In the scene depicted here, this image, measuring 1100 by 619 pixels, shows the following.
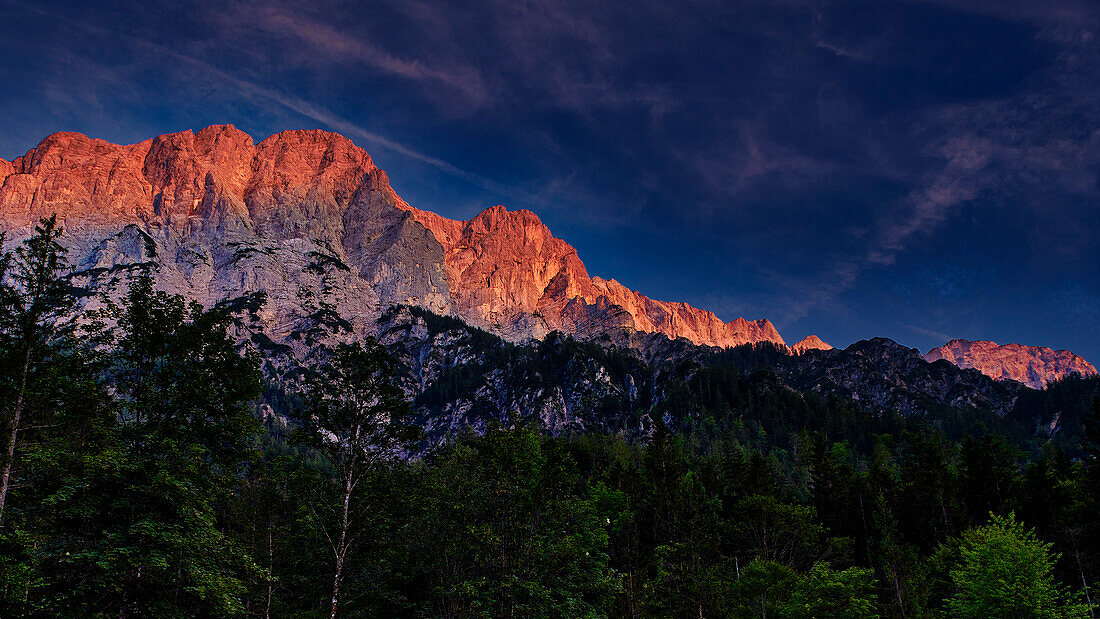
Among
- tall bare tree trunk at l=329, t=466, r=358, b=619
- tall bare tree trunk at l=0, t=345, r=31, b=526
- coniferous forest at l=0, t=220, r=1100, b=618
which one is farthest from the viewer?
tall bare tree trunk at l=329, t=466, r=358, b=619

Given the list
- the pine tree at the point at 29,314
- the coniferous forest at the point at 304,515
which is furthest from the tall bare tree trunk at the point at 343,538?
the pine tree at the point at 29,314

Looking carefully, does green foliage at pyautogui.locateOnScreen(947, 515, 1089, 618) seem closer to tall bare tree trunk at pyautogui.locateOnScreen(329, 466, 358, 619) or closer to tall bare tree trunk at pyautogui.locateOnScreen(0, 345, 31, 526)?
tall bare tree trunk at pyautogui.locateOnScreen(329, 466, 358, 619)

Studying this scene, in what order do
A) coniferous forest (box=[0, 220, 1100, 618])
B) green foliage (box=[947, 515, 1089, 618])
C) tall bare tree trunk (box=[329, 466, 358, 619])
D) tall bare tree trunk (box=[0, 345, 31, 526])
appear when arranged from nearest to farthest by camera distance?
tall bare tree trunk (box=[0, 345, 31, 526])
coniferous forest (box=[0, 220, 1100, 618])
tall bare tree trunk (box=[329, 466, 358, 619])
green foliage (box=[947, 515, 1089, 618])

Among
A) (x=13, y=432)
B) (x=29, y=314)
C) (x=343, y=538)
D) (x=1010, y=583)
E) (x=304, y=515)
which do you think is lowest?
(x=1010, y=583)

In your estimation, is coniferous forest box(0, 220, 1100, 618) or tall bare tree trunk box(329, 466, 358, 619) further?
tall bare tree trunk box(329, 466, 358, 619)

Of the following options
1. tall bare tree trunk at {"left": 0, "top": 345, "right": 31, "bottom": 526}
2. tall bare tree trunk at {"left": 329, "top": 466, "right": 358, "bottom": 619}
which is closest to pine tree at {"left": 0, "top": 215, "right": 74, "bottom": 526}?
tall bare tree trunk at {"left": 0, "top": 345, "right": 31, "bottom": 526}

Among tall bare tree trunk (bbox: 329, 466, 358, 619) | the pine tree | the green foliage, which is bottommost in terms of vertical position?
the green foliage

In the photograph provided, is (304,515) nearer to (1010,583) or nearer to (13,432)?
(13,432)

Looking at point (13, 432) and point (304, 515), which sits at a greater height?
point (13, 432)

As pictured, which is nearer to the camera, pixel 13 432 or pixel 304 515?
pixel 13 432

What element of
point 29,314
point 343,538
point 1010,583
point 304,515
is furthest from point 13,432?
point 1010,583

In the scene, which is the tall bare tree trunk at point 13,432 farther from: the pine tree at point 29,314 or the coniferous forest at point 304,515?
the coniferous forest at point 304,515

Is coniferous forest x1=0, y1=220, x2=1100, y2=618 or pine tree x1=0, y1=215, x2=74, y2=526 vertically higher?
pine tree x1=0, y1=215, x2=74, y2=526

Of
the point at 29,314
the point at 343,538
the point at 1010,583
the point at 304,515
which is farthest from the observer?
the point at 1010,583
